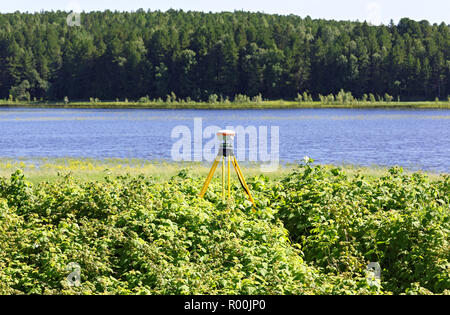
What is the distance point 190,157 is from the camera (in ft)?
136

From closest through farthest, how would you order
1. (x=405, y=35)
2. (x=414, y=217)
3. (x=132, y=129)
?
(x=414, y=217), (x=132, y=129), (x=405, y=35)

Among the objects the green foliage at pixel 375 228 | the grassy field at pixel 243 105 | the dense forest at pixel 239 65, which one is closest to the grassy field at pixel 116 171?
the green foliage at pixel 375 228

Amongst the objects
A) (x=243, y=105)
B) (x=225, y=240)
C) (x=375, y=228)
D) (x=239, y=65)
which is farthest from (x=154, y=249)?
(x=239, y=65)

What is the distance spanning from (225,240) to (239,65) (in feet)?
544

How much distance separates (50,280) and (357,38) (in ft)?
591

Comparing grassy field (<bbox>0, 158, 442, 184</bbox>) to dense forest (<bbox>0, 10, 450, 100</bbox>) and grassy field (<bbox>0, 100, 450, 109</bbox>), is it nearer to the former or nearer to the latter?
grassy field (<bbox>0, 100, 450, 109</bbox>)

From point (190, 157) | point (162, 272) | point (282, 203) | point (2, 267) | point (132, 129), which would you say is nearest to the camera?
point (162, 272)

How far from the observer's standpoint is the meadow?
1118 cm

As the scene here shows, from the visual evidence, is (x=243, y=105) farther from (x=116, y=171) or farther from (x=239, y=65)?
(x=116, y=171)

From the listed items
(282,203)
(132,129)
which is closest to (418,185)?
(282,203)

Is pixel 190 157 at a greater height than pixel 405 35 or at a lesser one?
lesser

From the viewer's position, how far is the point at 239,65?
17662 cm

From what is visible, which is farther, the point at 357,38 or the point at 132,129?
the point at 357,38
